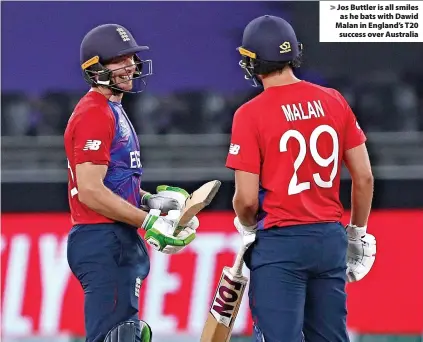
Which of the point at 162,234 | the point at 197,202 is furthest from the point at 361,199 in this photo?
the point at 162,234

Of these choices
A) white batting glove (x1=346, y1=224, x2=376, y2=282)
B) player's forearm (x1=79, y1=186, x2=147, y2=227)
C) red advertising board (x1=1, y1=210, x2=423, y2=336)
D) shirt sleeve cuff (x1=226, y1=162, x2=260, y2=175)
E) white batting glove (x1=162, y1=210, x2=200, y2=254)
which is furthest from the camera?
red advertising board (x1=1, y1=210, x2=423, y2=336)

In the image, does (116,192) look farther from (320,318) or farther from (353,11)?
(353,11)

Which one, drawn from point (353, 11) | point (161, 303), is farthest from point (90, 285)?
point (353, 11)

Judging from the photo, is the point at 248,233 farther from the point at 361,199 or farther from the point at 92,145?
the point at 92,145

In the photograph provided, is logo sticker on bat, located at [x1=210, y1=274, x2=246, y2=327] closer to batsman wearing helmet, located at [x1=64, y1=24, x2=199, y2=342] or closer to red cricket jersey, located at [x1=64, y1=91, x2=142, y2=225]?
batsman wearing helmet, located at [x1=64, y1=24, x2=199, y2=342]

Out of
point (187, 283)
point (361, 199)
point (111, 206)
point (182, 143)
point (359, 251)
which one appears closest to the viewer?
point (111, 206)

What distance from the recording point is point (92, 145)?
4246 mm

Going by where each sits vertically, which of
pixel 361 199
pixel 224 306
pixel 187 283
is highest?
pixel 361 199

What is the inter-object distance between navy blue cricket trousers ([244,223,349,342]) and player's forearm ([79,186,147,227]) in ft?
1.63

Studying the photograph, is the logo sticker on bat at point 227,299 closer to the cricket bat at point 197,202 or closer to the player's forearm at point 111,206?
the cricket bat at point 197,202

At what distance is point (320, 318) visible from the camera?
4211 mm

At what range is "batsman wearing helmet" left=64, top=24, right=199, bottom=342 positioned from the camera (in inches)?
168

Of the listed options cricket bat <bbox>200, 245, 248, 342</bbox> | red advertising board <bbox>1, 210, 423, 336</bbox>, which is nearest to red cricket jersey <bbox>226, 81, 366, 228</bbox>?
cricket bat <bbox>200, 245, 248, 342</bbox>

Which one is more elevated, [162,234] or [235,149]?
[235,149]
